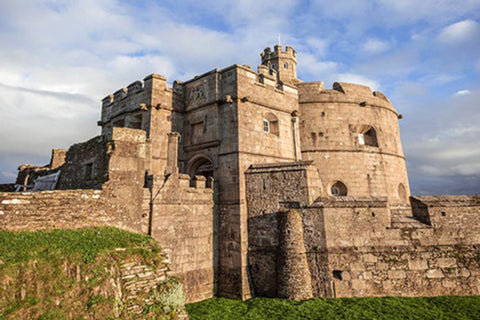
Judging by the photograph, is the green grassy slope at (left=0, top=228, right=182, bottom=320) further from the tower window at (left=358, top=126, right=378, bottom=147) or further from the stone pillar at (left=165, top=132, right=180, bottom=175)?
the tower window at (left=358, top=126, right=378, bottom=147)

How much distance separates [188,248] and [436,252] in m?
10.6

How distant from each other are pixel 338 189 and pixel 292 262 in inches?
280

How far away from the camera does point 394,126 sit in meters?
19.7

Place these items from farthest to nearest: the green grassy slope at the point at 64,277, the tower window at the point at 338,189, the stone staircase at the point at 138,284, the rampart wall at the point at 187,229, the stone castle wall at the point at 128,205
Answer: the tower window at the point at 338,189, the rampart wall at the point at 187,229, the stone castle wall at the point at 128,205, the stone staircase at the point at 138,284, the green grassy slope at the point at 64,277

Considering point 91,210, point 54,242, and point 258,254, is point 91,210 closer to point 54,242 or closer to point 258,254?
point 54,242

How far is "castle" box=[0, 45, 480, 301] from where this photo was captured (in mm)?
10469

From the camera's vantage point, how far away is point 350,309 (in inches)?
399

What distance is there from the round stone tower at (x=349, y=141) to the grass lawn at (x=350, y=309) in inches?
269

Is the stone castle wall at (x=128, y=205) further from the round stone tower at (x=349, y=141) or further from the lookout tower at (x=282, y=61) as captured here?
the lookout tower at (x=282, y=61)

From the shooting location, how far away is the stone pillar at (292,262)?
11.5 m

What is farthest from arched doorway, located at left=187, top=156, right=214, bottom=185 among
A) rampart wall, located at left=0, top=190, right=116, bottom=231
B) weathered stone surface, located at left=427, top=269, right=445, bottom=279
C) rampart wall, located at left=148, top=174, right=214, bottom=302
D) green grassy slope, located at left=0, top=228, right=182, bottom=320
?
weathered stone surface, located at left=427, top=269, right=445, bottom=279

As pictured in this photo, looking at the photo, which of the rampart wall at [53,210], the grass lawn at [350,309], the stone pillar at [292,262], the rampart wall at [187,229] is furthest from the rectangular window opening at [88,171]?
the stone pillar at [292,262]

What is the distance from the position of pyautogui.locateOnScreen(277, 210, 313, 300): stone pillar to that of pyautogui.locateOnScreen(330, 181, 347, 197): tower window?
557 cm

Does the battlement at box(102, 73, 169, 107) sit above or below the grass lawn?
above
